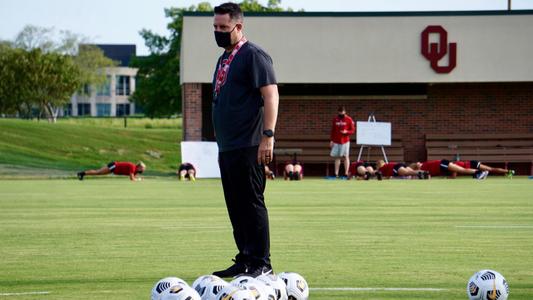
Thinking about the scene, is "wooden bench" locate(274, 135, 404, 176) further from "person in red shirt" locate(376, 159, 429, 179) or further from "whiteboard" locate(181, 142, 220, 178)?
"person in red shirt" locate(376, 159, 429, 179)

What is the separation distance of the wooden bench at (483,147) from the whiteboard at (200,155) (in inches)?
340

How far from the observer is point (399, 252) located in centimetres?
1111

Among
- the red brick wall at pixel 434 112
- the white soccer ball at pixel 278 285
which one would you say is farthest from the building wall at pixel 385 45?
the white soccer ball at pixel 278 285

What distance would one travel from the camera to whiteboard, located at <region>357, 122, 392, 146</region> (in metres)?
37.3

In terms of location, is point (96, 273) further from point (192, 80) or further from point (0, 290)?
point (192, 80)

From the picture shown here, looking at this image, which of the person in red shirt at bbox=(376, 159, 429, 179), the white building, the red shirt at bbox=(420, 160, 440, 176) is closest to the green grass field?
the person in red shirt at bbox=(376, 159, 429, 179)

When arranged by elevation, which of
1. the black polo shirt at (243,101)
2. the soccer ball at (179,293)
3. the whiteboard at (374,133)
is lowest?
the soccer ball at (179,293)

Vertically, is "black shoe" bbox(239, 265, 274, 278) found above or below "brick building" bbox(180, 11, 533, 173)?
below

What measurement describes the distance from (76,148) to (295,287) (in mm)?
48212

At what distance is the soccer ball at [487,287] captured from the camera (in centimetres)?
735

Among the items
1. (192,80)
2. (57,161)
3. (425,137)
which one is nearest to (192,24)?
(192,80)

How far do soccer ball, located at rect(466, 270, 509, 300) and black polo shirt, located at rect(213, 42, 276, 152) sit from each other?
2.41 meters

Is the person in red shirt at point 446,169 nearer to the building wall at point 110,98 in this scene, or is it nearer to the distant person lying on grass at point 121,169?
the distant person lying on grass at point 121,169

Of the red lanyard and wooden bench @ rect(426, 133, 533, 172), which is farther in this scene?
wooden bench @ rect(426, 133, 533, 172)
